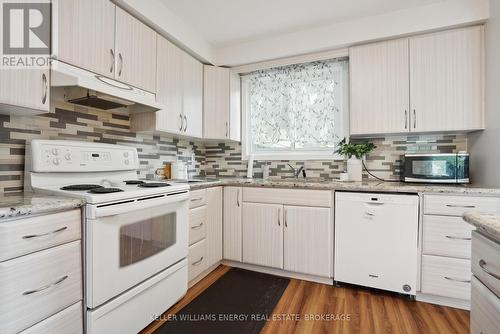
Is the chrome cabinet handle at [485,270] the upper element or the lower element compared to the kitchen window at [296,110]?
lower

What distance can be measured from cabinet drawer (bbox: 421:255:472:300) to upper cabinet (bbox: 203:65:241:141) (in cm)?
216

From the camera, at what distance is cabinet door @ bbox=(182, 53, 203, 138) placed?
95.8 inches

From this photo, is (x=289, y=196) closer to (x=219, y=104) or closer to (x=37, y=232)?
(x=219, y=104)

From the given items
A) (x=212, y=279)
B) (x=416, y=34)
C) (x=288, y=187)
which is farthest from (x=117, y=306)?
(x=416, y=34)

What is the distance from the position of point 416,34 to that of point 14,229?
2961 millimetres

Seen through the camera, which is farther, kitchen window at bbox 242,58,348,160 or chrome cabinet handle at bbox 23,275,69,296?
kitchen window at bbox 242,58,348,160

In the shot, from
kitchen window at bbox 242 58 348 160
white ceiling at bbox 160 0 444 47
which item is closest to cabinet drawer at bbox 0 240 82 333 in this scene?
white ceiling at bbox 160 0 444 47

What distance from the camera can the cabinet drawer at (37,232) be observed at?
94 cm

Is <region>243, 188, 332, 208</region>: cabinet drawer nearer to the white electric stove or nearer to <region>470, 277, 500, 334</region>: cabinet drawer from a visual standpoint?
the white electric stove

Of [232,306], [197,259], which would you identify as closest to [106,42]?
[197,259]

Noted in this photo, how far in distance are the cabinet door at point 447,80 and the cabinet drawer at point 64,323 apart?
266cm

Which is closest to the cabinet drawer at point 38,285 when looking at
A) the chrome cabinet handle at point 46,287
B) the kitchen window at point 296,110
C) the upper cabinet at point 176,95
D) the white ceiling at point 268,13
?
the chrome cabinet handle at point 46,287

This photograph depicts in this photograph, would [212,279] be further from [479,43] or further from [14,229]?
[479,43]

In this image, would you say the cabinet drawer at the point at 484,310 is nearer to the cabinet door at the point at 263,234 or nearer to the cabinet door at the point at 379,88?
the cabinet door at the point at 263,234
